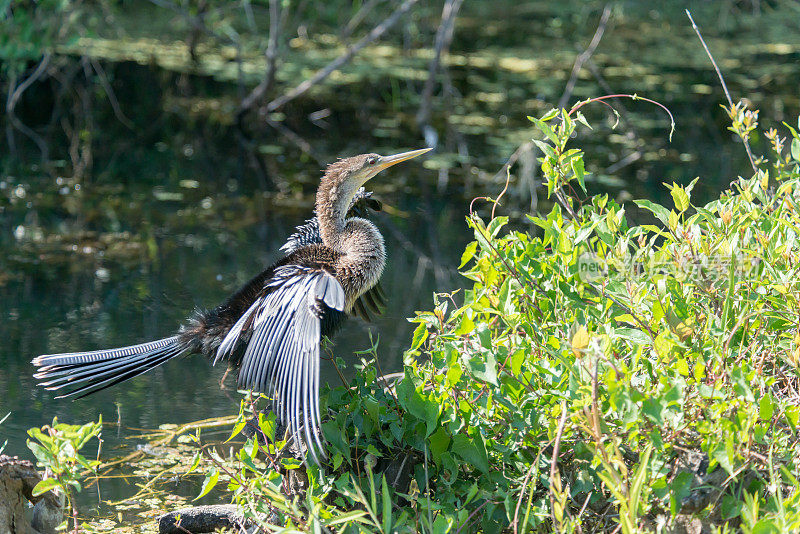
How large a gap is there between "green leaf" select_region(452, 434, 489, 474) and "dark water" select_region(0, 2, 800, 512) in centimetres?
140

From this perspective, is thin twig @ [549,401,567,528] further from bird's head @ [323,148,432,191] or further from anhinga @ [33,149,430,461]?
bird's head @ [323,148,432,191]

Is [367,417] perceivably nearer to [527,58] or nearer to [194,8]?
[194,8]

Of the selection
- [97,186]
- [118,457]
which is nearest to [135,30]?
[97,186]

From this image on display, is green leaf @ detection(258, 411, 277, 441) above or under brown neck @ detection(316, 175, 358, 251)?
under

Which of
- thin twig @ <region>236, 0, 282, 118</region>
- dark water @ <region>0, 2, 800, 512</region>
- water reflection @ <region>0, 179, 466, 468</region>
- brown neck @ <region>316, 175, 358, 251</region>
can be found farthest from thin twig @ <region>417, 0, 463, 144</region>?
brown neck @ <region>316, 175, 358, 251</region>

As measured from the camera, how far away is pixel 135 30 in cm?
1061

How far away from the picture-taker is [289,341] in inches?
93.5

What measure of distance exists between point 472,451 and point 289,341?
59 cm

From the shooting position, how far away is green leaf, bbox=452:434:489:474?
2305 mm

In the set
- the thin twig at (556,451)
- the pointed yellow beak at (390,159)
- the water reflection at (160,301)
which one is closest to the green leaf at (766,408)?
the thin twig at (556,451)

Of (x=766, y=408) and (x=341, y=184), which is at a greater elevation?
(x=341, y=184)

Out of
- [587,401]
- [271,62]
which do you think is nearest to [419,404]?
[587,401]

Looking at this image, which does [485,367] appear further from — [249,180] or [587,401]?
[249,180]

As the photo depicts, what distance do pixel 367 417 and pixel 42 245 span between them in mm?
3682
